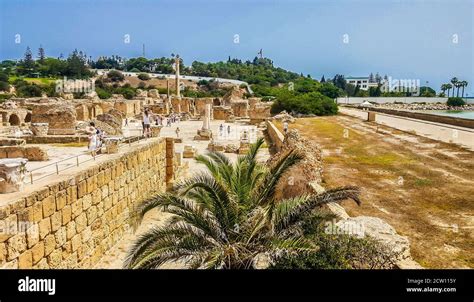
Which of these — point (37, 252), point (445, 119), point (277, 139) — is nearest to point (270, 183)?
point (37, 252)

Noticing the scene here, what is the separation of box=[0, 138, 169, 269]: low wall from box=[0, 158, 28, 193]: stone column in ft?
0.96

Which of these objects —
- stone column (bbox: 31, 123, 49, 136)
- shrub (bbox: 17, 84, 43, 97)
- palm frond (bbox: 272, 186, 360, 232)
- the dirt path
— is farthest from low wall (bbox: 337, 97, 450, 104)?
palm frond (bbox: 272, 186, 360, 232)

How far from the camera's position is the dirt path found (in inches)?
282

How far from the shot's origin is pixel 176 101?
Result: 5431 cm

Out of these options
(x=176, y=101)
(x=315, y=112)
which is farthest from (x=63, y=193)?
(x=176, y=101)

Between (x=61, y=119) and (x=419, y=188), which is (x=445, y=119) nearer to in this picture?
(x=419, y=188)

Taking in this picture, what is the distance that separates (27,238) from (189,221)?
2178mm

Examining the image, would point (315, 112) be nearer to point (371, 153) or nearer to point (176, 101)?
point (176, 101)

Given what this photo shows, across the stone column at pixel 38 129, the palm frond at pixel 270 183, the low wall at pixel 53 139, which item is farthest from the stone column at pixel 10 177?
the stone column at pixel 38 129

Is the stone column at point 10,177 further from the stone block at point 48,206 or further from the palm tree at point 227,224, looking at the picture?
the palm tree at point 227,224

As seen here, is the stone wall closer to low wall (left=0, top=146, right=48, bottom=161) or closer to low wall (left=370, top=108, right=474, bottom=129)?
low wall (left=0, top=146, right=48, bottom=161)

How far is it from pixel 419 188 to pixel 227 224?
7036 mm

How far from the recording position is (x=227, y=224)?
20.5ft

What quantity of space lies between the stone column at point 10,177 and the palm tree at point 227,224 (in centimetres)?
173
